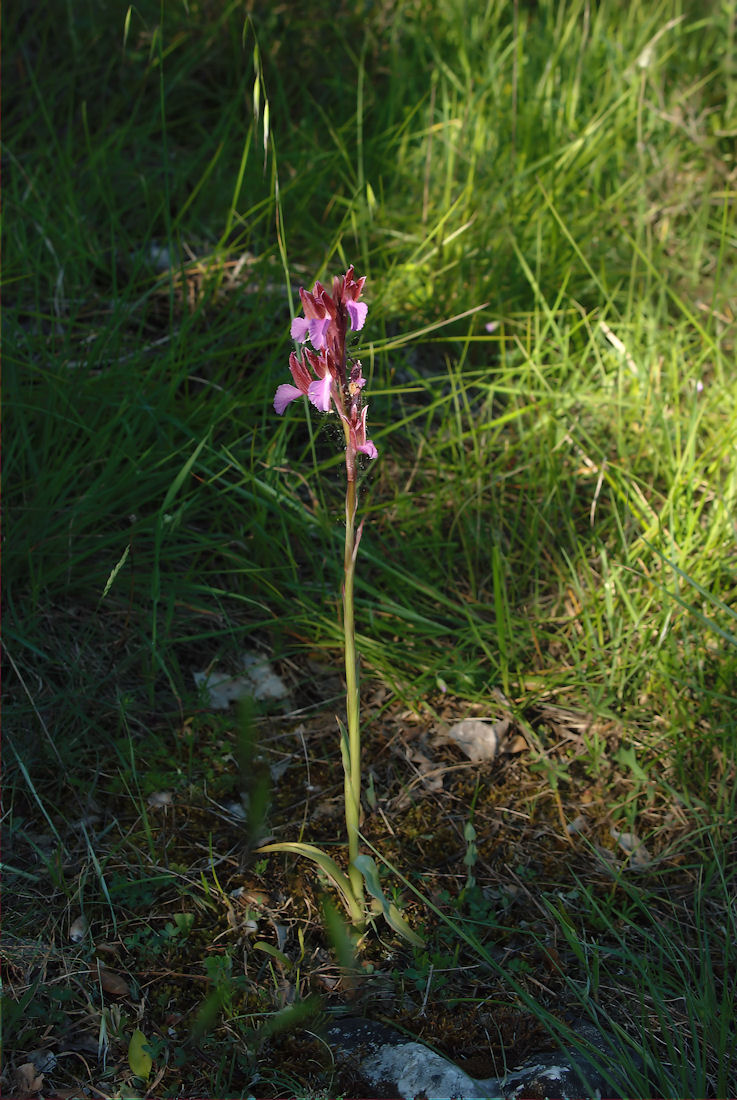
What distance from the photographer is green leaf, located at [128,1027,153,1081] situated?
1.45 m

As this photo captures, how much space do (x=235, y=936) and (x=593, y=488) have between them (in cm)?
145

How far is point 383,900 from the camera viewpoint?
1.55m

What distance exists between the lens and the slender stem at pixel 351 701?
146 centimetres

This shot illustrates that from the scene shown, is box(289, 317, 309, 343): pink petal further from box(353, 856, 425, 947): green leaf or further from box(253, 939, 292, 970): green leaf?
box(253, 939, 292, 970): green leaf

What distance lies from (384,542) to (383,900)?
39.3 inches

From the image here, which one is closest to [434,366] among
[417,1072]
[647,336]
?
[647,336]

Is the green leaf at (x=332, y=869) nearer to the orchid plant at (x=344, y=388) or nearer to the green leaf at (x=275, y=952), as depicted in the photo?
the orchid plant at (x=344, y=388)

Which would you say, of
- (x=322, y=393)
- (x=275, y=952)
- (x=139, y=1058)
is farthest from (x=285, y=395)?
(x=139, y=1058)

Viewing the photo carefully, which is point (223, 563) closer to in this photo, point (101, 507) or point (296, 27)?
point (101, 507)

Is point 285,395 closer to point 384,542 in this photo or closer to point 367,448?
point 367,448

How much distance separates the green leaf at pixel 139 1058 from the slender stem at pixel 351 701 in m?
0.42

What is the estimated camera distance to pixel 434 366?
9.34 feet

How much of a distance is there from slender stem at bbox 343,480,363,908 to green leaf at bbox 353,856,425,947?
0.04 m

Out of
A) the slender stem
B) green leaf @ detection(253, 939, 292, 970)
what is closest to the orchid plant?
the slender stem
